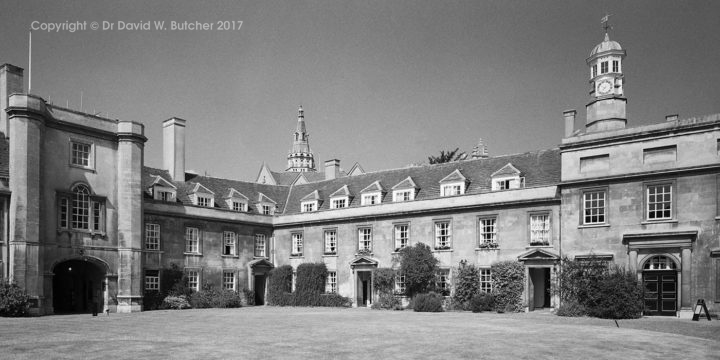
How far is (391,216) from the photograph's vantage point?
36.1 m

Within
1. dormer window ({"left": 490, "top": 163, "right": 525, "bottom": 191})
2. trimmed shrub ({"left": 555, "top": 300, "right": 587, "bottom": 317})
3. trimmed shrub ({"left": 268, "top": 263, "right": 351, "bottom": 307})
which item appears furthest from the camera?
trimmed shrub ({"left": 268, "top": 263, "right": 351, "bottom": 307})

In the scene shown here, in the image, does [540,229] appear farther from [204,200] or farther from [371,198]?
[204,200]

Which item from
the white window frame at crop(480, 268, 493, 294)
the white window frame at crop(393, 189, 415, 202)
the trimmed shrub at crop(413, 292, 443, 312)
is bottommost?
the trimmed shrub at crop(413, 292, 443, 312)

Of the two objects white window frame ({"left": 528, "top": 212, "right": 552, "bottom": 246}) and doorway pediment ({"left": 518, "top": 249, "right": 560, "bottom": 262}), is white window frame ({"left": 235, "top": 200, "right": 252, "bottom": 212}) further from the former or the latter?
white window frame ({"left": 528, "top": 212, "right": 552, "bottom": 246})

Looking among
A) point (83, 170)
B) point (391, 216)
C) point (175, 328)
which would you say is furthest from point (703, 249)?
point (83, 170)

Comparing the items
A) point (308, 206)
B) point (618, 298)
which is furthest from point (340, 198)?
point (618, 298)

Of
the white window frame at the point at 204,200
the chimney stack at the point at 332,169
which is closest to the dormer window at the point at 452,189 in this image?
the chimney stack at the point at 332,169

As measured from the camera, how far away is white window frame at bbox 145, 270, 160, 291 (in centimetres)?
3409

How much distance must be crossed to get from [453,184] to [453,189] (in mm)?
292

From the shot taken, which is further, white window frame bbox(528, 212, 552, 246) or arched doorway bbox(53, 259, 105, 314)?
arched doorway bbox(53, 259, 105, 314)

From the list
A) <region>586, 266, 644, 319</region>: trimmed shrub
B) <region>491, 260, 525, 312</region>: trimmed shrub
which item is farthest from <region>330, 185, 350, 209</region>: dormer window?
<region>586, 266, 644, 319</region>: trimmed shrub

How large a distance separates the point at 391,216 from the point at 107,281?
53.1 feet

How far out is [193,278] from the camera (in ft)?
121

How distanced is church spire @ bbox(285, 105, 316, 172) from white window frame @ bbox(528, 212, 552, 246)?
9022 centimetres
